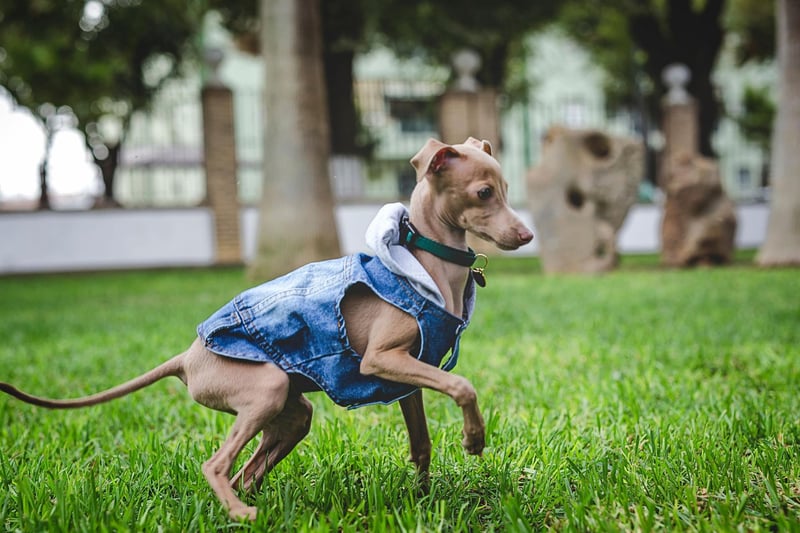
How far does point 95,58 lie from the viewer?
54.1 feet

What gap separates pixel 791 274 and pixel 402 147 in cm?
1192

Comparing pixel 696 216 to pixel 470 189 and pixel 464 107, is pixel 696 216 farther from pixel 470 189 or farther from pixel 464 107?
pixel 470 189

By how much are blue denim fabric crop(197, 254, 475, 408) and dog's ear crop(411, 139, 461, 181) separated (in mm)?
274

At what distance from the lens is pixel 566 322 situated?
609cm

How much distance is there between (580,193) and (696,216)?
2.06m

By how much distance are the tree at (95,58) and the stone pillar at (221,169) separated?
206cm

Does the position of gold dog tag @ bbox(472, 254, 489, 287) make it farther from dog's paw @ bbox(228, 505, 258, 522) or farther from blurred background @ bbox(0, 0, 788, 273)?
blurred background @ bbox(0, 0, 788, 273)

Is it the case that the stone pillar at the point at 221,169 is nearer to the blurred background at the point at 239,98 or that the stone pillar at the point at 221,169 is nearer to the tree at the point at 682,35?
the blurred background at the point at 239,98

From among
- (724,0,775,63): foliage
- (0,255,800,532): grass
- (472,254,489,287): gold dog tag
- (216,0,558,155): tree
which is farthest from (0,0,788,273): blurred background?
(472,254,489,287): gold dog tag

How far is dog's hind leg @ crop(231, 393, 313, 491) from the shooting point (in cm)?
217

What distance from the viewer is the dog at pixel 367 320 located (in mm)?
1959

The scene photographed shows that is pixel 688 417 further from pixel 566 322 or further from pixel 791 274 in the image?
pixel 791 274

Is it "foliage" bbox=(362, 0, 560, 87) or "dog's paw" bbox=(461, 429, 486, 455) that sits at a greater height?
"foliage" bbox=(362, 0, 560, 87)

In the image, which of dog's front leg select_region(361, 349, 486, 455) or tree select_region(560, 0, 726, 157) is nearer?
dog's front leg select_region(361, 349, 486, 455)
